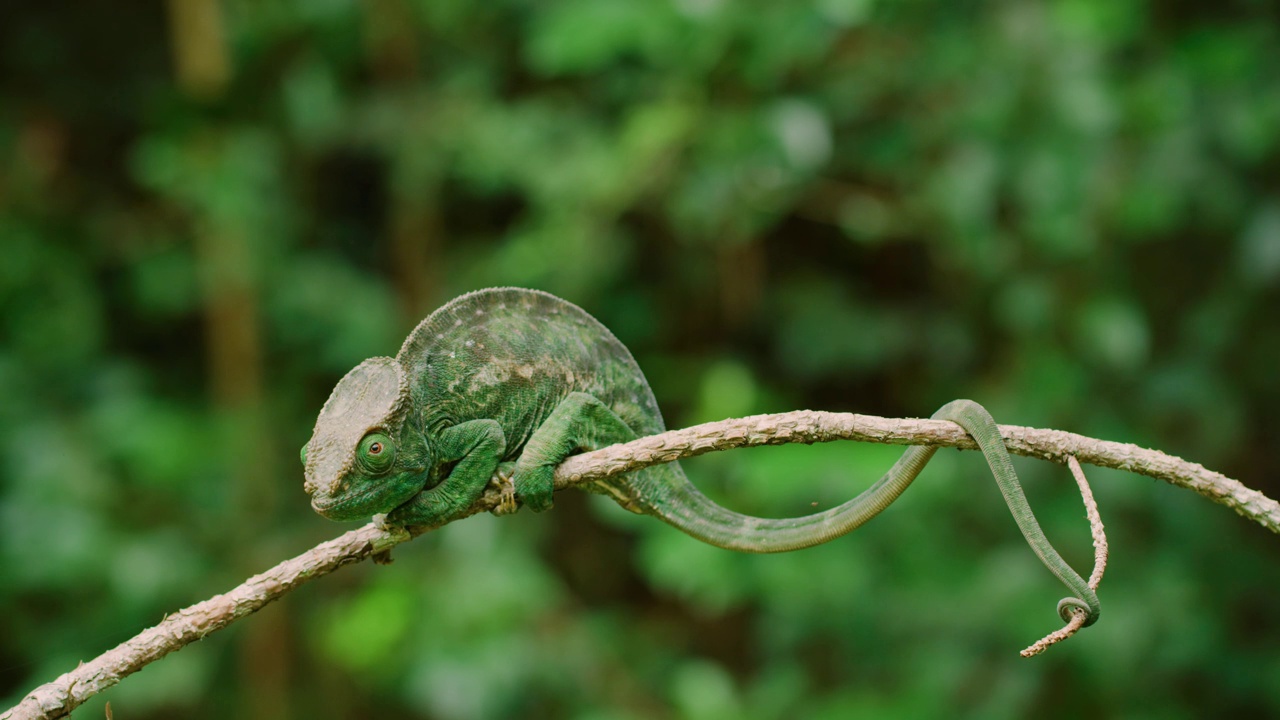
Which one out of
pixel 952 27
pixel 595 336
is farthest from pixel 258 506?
pixel 952 27

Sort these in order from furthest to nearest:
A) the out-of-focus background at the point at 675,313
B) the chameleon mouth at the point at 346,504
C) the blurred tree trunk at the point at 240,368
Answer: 1. the blurred tree trunk at the point at 240,368
2. the out-of-focus background at the point at 675,313
3. the chameleon mouth at the point at 346,504

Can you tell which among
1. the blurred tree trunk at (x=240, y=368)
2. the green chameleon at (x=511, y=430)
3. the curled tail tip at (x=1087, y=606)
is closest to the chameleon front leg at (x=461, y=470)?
the green chameleon at (x=511, y=430)

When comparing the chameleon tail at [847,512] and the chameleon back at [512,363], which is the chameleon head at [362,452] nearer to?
the chameleon back at [512,363]

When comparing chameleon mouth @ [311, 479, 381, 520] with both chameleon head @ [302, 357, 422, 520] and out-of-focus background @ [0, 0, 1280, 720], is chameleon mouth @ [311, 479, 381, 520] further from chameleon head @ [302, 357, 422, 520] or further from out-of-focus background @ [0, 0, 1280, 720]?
out-of-focus background @ [0, 0, 1280, 720]

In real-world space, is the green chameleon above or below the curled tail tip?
above

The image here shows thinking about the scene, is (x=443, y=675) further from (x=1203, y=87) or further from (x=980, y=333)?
(x=1203, y=87)

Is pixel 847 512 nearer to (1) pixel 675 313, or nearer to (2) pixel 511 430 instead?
(2) pixel 511 430

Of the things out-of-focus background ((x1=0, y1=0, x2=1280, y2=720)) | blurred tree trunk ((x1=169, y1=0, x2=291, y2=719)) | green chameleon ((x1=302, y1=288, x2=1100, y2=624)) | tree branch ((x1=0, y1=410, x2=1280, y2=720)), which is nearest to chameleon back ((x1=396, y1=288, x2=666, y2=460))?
green chameleon ((x1=302, y1=288, x2=1100, y2=624))
